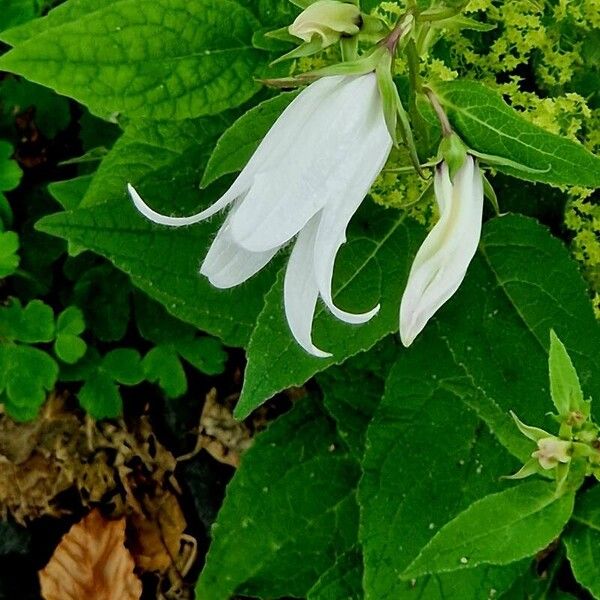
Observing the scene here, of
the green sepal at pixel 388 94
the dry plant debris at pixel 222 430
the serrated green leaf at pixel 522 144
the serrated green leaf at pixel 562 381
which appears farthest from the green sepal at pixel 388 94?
the dry plant debris at pixel 222 430

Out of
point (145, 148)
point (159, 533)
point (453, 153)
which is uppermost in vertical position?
point (453, 153)

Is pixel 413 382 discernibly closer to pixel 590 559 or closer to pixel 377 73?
pixel 590 559

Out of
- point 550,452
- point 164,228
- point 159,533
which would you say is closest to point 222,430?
point 159,533

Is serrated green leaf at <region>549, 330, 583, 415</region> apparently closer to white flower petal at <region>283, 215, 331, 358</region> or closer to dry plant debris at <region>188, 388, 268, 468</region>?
white flower petal at <region>283, 215, 331, 358</region>

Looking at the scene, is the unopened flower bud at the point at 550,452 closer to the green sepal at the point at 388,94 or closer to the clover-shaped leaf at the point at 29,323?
the green sepal at the point at 388,94

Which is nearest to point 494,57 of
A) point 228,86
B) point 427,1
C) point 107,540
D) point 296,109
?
point 427,1

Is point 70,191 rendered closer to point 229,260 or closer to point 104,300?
point 104,300

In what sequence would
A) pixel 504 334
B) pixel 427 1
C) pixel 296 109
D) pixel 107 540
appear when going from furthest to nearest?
pixel 107 540
pixel 504 334
pixel 427 1
pixel 296 109
